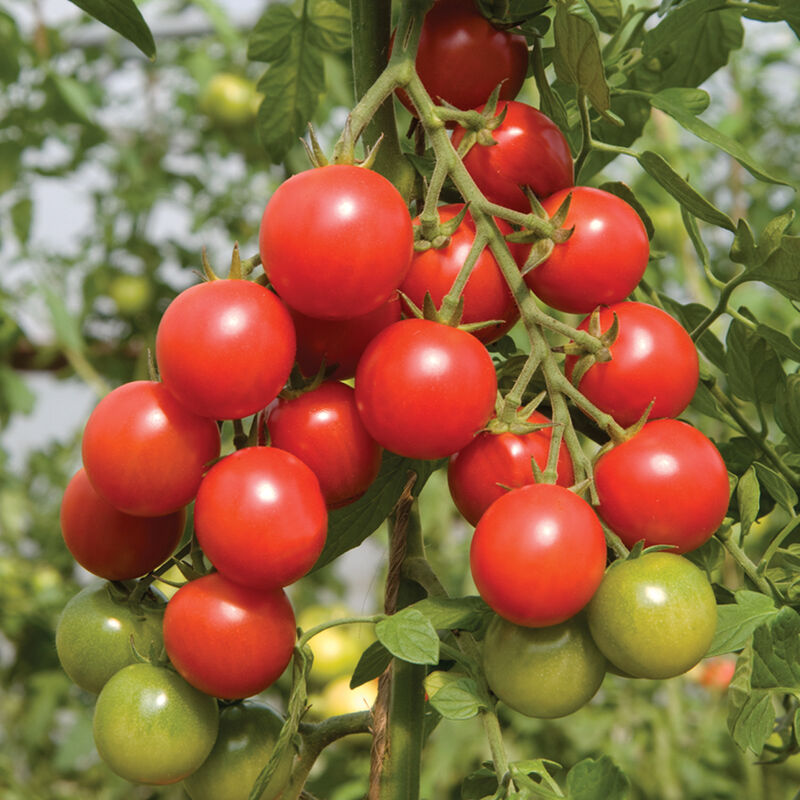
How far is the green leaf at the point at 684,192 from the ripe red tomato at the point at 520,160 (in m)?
0.04

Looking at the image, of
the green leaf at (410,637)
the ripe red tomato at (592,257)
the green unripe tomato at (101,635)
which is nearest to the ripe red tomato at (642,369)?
the ripe red tomato at (592,257)

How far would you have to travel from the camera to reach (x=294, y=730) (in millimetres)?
387

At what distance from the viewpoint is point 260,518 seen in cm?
36

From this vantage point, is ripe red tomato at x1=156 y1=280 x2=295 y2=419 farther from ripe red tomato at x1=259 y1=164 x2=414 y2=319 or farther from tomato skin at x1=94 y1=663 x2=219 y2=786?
tomato skin at x1=94 y1=663 x2=219 y2=786

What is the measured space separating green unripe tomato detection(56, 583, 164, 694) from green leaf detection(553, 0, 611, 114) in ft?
0.99

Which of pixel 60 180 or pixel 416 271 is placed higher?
pixel 416 271

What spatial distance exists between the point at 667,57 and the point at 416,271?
250 millimetres

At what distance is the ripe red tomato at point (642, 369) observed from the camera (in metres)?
0.38

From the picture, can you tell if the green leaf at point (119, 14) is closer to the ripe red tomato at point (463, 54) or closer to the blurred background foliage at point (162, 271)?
the ripe red tomato at point (463, 54)

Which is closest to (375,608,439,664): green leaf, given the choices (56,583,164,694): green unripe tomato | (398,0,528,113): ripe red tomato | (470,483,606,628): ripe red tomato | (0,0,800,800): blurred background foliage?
(470,483,606,628): ripe red tomato

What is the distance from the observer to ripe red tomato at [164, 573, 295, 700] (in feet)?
1.24

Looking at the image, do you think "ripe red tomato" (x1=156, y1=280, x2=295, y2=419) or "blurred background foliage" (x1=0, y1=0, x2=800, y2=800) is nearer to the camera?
"ripe red tomato" (x1=156, y1=280, x2=295, y2=419)

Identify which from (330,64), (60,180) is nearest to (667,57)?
(330,64)

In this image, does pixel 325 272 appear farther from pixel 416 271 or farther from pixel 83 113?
pixel 83 113
